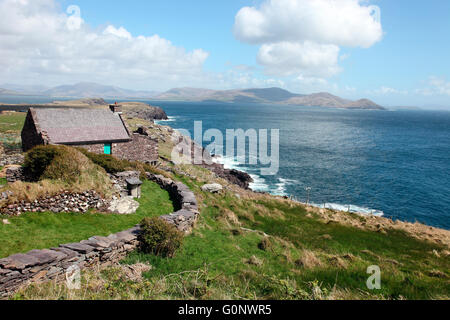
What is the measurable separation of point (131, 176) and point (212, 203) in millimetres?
6760

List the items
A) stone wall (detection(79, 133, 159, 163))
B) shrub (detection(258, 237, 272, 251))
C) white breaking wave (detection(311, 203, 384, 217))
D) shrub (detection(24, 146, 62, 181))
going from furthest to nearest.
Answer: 1. white breaking wave (detection(311, 203, 384, 217))
2. stone wall (detection(79, 133, 159, 163))
3. shrub (detection(24, 146, 62, 181))
4. shrub (detection(258, 237, 272, 251))

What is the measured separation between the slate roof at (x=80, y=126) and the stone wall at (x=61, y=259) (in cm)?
1938

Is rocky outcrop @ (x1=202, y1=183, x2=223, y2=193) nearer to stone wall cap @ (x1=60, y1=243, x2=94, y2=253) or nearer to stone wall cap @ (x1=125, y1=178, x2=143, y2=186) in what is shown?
stone wall cap @ (x1=125, y1=178, x2=143, y2=186)

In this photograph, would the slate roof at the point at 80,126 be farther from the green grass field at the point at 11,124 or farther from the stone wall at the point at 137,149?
the green grass field at the point at 11,124

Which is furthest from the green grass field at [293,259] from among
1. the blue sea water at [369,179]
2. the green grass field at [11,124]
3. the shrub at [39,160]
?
the green grass field at [11,124]

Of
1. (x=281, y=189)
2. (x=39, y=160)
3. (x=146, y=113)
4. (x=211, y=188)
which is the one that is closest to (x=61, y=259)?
(x=39, y=160)

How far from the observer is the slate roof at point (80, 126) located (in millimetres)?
27703

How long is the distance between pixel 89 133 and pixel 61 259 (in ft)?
75.0

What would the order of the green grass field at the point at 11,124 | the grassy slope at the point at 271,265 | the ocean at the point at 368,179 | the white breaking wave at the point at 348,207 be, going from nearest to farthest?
the grassy slope at the point at 271,265, the white breaking wave at the point at 348,207, the ocean at the point at 368,179, the green grass field at the point at 11,124

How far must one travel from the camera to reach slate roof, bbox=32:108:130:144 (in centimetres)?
2770

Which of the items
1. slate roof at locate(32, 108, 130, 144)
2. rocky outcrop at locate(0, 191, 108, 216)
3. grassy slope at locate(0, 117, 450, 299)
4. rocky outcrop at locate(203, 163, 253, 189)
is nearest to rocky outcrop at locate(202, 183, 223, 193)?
grassy slope at locate(0, 117, 450, 299)

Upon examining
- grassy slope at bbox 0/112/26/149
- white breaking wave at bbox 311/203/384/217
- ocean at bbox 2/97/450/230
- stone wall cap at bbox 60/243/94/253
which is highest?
grassy slope at bbox 0/112/26/149

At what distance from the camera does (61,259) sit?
9.63m

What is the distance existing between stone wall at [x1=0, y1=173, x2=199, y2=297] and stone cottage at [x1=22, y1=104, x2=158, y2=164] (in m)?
19.1
